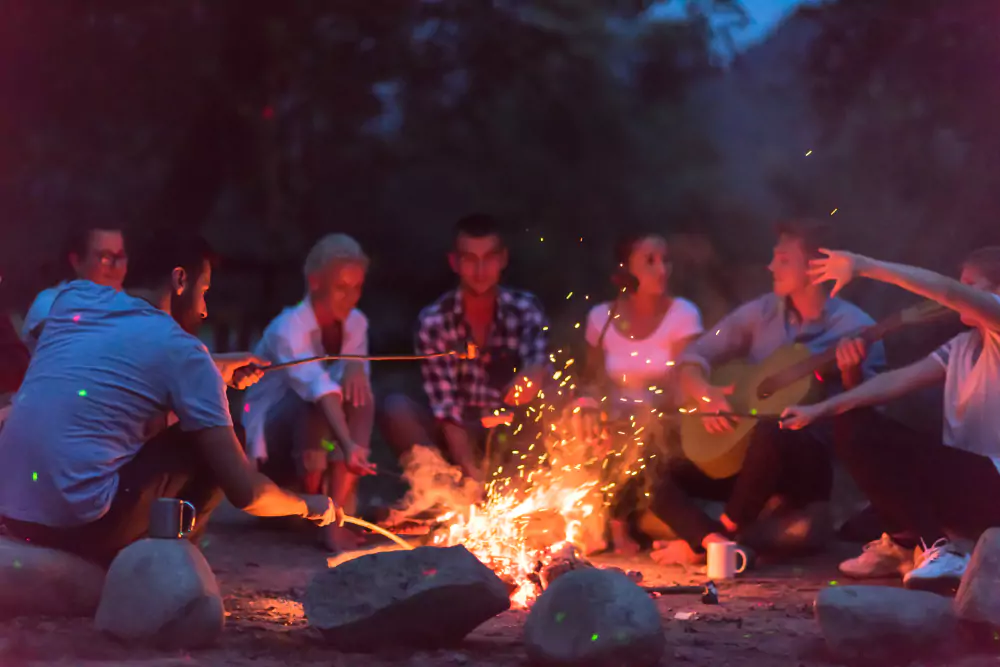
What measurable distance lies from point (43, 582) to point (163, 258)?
4.16ft

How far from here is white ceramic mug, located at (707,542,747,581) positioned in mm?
5758

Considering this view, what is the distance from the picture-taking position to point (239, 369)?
5371mm

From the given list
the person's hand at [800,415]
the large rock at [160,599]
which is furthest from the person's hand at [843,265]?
the large rock at [160,599]

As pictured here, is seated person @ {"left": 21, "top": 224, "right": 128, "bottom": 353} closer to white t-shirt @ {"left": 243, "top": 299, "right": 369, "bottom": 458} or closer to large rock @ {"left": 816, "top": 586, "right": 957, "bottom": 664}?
white t-shirt @ {"left": 243, "top": 299, "right": 369, "bottom": 458}

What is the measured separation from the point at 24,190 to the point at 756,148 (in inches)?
255

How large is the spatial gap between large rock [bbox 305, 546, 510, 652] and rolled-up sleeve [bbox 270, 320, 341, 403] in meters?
2.64

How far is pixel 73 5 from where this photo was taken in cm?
1001

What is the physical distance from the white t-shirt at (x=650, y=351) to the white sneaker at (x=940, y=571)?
187 cm

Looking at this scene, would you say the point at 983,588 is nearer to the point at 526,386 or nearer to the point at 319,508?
the point at 319,508

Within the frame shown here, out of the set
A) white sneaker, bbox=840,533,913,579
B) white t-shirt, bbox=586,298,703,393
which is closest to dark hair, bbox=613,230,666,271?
white t-shirt, bbox=586,298,703,393

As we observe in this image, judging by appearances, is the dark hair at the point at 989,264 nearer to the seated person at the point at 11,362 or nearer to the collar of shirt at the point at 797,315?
the collar of shirt at the point at 797,315

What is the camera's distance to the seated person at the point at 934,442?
203 inches

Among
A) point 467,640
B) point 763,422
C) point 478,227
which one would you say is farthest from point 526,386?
point 467,640

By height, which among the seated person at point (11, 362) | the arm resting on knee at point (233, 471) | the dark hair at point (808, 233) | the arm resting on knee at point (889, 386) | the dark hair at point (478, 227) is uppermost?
the dark hair at point (478, 227)
